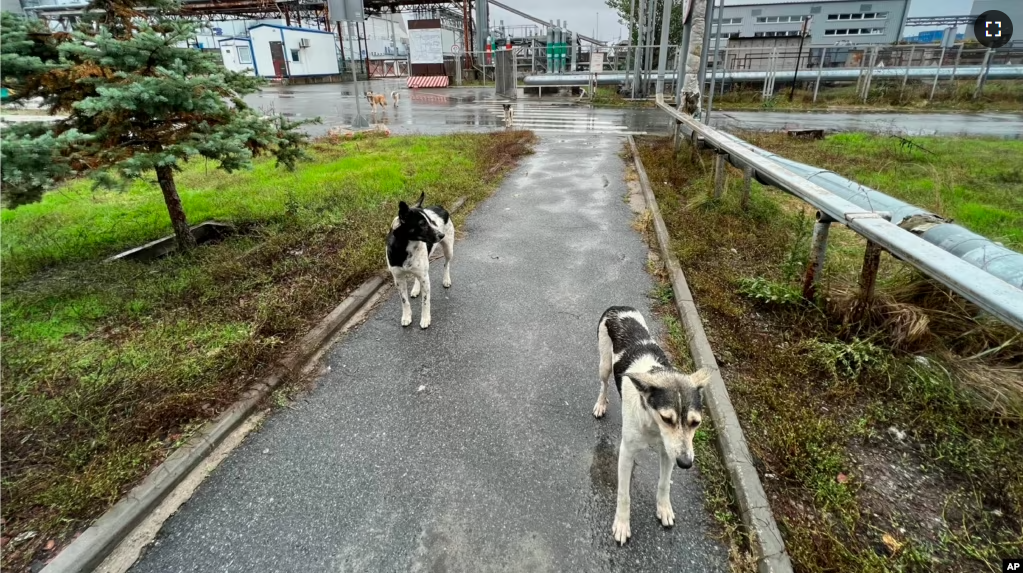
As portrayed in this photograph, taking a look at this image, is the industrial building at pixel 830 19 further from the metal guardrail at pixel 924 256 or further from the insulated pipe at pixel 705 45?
the metal guardrail at pixel 924 256

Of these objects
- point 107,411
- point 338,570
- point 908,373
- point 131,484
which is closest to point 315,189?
point 107,411

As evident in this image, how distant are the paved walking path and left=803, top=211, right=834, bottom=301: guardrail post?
138 centimetres

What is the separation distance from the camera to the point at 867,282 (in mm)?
3629

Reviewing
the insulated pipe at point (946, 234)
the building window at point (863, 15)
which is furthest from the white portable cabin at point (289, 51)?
the building window at point (863, 15)

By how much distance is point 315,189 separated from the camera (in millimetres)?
8094

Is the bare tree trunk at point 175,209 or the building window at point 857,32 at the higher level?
the building window at point 857,32

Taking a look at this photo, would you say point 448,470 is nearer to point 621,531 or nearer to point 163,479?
point 621,531

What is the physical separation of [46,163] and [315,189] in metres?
4.40

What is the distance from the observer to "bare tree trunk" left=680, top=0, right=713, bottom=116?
10.9 m

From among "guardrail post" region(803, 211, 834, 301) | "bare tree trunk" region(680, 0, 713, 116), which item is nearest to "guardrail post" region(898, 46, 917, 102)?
"bare tree trunk" region(680, 0, 713, 116)

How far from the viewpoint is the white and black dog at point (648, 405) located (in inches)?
81.4

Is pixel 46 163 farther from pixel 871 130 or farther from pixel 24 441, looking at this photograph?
pixel 871 130

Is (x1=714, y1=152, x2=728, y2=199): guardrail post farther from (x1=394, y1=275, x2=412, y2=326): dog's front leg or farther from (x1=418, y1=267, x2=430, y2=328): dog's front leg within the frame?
(x1=394, y1=275, x2=412, y2=326): dog's front leg

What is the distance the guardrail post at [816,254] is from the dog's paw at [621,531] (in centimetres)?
286
